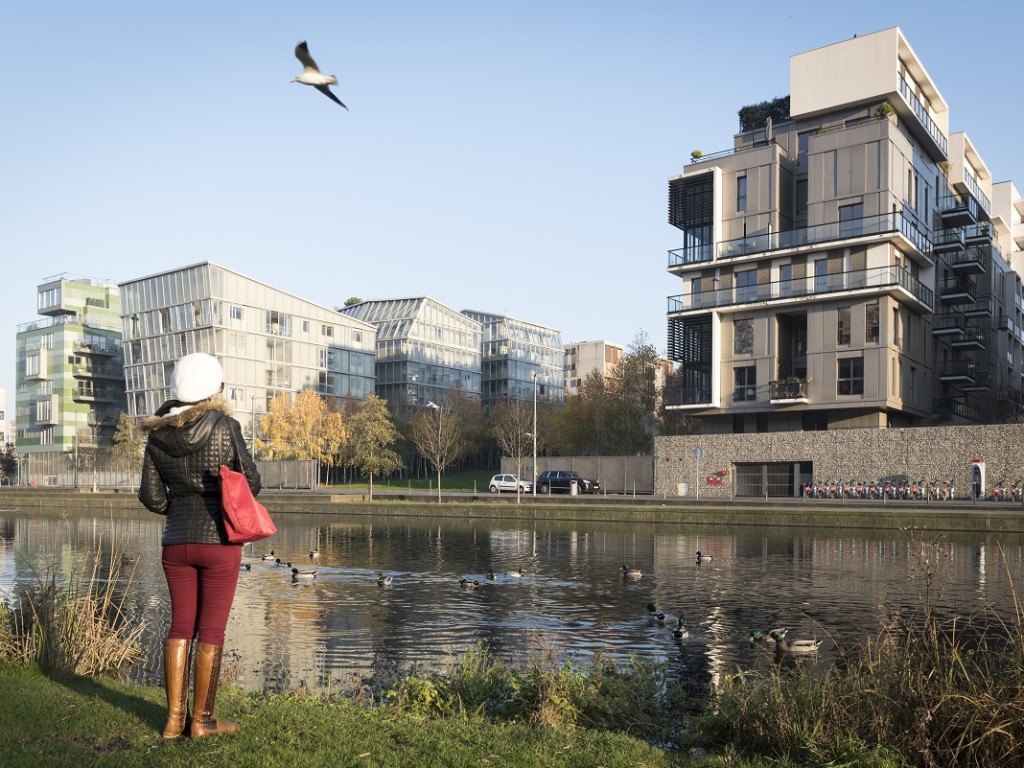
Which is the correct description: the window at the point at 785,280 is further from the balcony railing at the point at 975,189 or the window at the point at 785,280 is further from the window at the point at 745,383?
the balcony railing at the point at 975,189

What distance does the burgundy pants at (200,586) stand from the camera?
21.6 ft

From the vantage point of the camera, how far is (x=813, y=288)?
60.2 m

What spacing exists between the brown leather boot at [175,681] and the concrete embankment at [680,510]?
2926cm

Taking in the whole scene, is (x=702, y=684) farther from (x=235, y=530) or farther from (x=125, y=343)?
Result: (x=125, y=343)

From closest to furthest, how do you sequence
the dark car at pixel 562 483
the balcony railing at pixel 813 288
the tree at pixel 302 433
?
the balcony railing at pixel 813 288 → the dark car at pixel 562 483 → the tree at pixel 302 433

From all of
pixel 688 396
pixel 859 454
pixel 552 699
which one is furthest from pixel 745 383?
pixel 552 699

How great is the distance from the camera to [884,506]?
45250 mm

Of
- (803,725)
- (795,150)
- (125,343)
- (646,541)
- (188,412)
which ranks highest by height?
(795,150)

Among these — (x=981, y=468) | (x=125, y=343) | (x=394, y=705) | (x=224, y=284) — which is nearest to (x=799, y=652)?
(x=394, y=705)

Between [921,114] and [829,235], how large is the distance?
13.4 meters

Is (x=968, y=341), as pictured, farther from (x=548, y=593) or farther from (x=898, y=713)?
(x=898, y=713)

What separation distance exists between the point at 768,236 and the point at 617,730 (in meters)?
58.1

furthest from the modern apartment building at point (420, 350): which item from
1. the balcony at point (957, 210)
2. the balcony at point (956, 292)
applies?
the balcony at point (957, 210)

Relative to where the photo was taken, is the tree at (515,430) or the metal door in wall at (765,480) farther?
the tree at (515,430)
